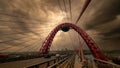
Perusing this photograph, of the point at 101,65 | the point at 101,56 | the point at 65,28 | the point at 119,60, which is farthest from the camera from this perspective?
the point at 65,28

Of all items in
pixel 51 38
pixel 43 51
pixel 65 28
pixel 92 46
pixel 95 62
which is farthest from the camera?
pixel 65 28

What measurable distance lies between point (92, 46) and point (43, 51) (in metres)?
19.2

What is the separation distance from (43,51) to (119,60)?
99.6 ft

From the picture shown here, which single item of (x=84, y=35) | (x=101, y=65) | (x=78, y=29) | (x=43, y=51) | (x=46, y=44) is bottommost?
(x=101, y=65)

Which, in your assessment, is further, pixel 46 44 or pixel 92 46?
pixel 46 44

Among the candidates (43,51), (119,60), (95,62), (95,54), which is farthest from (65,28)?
(95,62)

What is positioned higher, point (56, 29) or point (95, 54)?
point (56, 29)

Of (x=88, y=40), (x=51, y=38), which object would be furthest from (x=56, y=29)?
(x=88, y=40)

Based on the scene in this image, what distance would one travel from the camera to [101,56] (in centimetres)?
3488

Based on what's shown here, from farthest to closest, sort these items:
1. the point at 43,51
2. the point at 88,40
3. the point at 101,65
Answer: the point at 43,51 < the point at 88,40 < the point at 101,65

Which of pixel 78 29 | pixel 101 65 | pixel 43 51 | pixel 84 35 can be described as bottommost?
pixel 101 65

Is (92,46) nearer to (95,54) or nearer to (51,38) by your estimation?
(95,54)

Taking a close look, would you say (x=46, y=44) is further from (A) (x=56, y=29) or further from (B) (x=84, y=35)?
(B) (x=84, y=35)

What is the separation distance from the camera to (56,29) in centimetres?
4903
